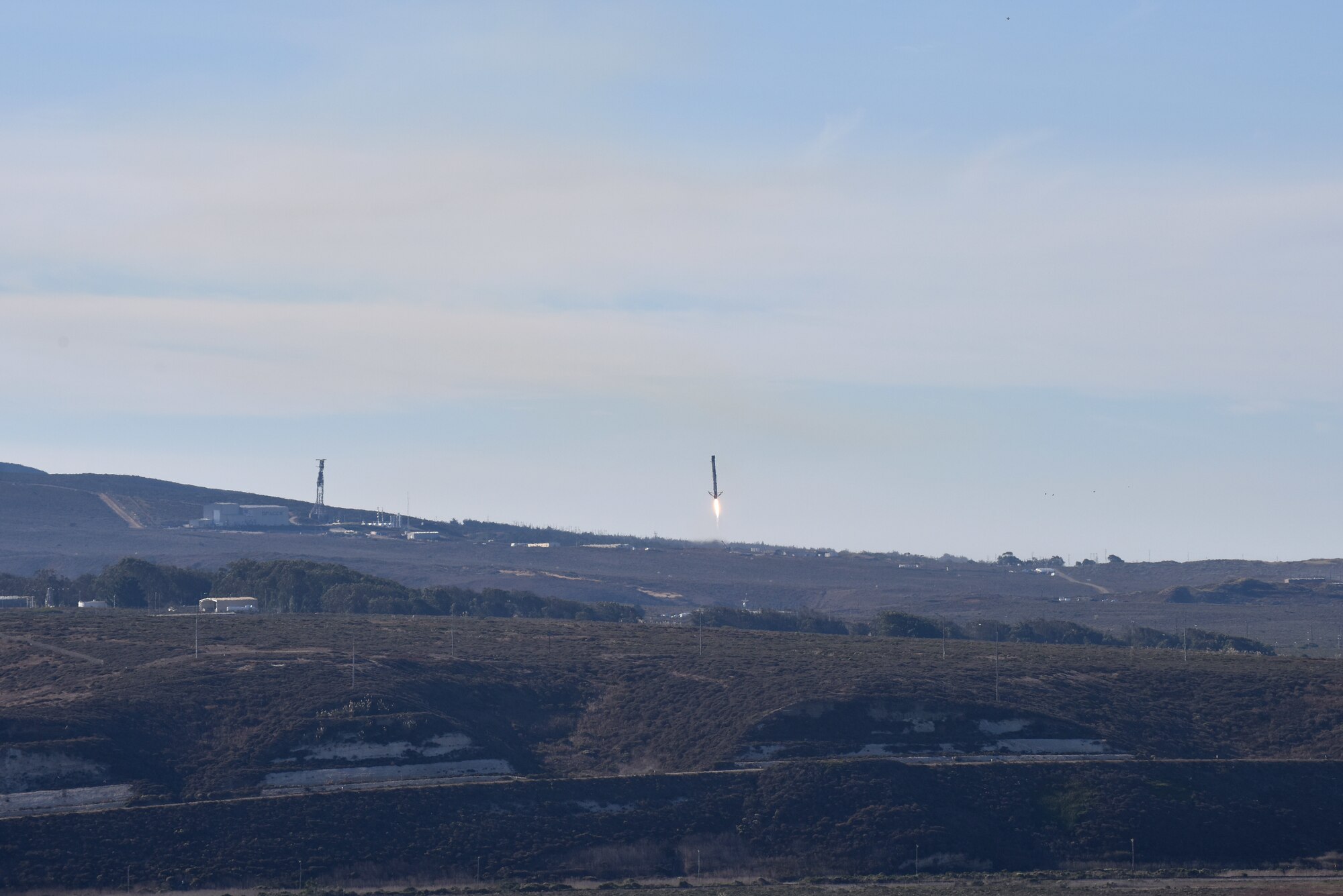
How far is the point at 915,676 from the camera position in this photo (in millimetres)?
79812

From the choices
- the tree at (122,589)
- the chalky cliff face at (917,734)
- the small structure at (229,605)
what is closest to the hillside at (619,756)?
the chalky cliff face at (917,734)

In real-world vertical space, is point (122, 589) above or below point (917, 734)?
above

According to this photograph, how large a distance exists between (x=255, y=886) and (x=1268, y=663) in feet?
213

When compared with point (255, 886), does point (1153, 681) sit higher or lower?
higher

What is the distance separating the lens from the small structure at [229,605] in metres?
115

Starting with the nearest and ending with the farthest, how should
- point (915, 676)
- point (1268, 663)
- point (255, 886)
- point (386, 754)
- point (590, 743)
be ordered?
1. point (255, 886)
2. point (386, 754)
3. point (590, 743)
4. point (915, 676)
5. point (1268, 663)

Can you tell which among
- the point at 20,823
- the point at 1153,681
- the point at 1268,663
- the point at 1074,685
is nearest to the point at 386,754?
the point at 20,823

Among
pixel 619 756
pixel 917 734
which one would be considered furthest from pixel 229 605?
pixel 917 734

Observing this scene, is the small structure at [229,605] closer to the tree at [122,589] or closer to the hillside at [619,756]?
the tree at [122,589]

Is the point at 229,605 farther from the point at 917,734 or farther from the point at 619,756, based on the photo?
the point at 917,734

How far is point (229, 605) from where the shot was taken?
117250 mm

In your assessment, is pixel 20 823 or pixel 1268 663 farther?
pixel 1268 663

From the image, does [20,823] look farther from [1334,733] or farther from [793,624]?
[793,624]

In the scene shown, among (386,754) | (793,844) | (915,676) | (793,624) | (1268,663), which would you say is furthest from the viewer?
(793,624)
